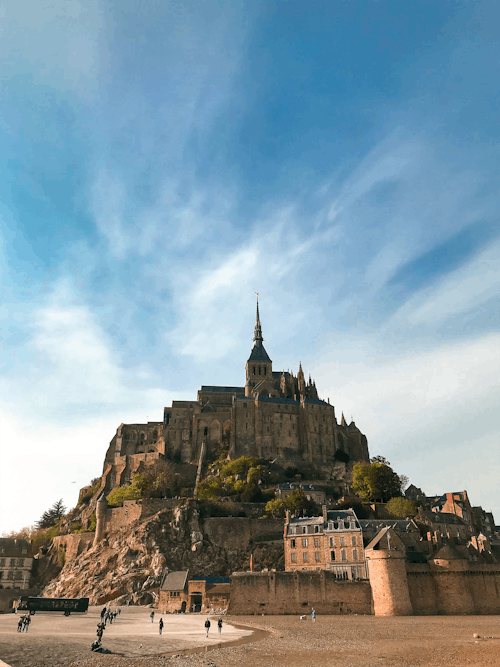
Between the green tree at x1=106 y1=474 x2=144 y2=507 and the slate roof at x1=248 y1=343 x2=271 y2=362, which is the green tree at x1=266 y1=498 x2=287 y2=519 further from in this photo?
the slate roof at x1=248 y1=343 x2=271 y2=362

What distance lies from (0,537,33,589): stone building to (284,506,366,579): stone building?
35835 mm

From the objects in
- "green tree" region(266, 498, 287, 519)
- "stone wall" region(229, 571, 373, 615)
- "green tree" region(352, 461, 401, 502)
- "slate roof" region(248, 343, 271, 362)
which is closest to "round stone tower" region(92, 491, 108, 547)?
"green tree" region(266, 498, 287, 519)

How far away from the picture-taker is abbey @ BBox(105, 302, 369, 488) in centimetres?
8375

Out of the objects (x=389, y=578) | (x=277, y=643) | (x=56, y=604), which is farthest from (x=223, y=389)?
(x=277, y=643)

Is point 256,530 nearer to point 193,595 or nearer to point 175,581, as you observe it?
point 175,581

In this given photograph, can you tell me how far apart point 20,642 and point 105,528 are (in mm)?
36586

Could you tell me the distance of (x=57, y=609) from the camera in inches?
1668

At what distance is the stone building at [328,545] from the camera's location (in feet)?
148

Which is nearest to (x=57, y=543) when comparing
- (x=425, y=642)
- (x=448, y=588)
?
(x=448, y=588)

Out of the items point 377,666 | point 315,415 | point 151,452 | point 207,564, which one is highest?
point 315,415

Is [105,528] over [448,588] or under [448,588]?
over

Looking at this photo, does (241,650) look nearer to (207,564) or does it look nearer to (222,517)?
(207,564)

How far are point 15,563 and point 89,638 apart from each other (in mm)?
43483

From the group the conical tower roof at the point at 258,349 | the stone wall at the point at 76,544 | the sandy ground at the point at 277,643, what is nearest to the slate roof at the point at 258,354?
the conical tower roof at the point at 258,349
